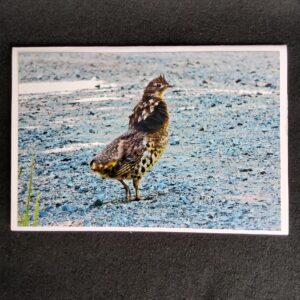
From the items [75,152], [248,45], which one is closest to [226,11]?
[248,45]

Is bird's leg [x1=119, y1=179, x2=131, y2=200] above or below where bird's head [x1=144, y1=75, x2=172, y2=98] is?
below

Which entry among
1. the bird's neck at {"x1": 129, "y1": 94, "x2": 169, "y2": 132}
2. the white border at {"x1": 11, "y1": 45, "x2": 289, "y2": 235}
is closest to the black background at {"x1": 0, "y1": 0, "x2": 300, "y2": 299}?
the white border at {"x1": 11, "y1": 45, "x2": 289, "y2": 235}

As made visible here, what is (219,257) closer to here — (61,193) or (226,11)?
(61,193)

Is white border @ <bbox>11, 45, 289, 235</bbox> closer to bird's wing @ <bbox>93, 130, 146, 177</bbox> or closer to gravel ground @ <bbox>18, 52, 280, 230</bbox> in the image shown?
gravel ground @ <bbox>18, 52, 280, 230</bbox>

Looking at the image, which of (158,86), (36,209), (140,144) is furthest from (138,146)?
(36,209)

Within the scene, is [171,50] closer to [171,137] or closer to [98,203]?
[171,137]

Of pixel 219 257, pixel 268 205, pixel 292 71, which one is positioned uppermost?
pixel 292 71

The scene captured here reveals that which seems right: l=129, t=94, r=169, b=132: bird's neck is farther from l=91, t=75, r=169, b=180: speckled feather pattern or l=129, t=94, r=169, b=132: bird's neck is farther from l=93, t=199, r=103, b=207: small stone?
l=93, t=199, r=103, b=207: small stone
